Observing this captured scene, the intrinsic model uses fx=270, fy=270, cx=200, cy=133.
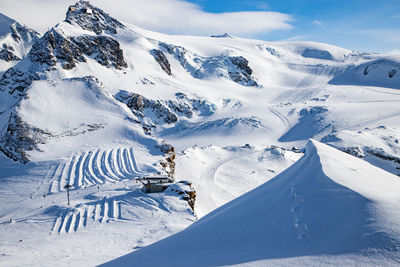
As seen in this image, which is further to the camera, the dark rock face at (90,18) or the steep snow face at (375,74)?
the steep snow face at (375,74)

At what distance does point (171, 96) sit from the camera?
64375 millimetres

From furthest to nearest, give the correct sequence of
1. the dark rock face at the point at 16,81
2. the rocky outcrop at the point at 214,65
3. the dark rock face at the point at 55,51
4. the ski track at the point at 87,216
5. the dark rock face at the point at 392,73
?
the rocky outcrop at the point at 214,65, the dark rock face at the point at 392,73, the dark rock face at the point at 16,81, the dark rock face at the point at 55,51, the ski track at the point at 87,216

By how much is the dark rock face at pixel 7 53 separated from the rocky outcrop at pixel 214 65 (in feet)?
205

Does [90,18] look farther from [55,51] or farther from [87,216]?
[87,216]

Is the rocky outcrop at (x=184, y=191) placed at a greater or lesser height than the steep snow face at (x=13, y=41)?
lesser

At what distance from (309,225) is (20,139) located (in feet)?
105

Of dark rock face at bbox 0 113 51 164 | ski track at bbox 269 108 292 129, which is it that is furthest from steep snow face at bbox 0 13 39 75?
ski track at bbox 269 108 292 129

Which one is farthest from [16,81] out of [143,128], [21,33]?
[21,33]

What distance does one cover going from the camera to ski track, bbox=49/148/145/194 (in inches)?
937

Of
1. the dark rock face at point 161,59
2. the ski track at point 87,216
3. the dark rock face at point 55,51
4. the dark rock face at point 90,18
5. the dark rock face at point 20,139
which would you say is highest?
the dark rock face at point 90,18

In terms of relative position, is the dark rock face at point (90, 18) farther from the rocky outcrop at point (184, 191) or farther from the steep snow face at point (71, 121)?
the rocky outcrop at point (184, 191)

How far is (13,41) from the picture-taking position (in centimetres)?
11500

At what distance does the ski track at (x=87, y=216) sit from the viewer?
15008 mm

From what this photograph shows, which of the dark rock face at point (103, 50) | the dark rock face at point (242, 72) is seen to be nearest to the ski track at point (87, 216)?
the dark rock face at point (103, 50)
